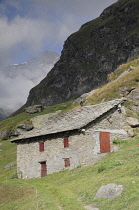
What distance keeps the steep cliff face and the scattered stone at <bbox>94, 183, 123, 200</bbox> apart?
14154 centimetres

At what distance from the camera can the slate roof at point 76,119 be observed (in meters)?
32.1

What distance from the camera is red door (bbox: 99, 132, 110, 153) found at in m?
30.7

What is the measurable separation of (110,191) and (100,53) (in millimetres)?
168492

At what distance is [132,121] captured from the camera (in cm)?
3431

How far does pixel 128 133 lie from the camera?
33250mm

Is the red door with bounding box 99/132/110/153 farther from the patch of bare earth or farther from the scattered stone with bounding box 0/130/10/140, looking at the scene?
the scattered stone with bounding box 0/130/10/140

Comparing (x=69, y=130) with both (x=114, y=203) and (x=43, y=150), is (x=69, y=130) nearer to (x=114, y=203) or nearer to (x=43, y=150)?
(x=43, y=150)

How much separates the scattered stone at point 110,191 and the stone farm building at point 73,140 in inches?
556

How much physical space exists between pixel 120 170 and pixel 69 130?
12763 millimetres

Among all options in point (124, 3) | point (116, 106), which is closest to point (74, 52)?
point (124, 3)

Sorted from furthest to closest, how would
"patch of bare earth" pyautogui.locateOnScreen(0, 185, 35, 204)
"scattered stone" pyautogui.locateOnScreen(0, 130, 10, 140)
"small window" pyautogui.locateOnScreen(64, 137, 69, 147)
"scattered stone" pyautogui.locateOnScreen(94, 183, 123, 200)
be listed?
"scattered stone" pyautogui.locateOnScreen(0, 130, 10, 140), "small window" pyautogui.locateOnScreen(64, 137, 69, 147), "patch of bare earth" pyautogui.locateOnScreen(0, 185, 35, 204), "scattered stone" pyautogui.locateOnScreen(94, 183, 123, 200)

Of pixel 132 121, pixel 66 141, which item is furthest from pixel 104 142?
pixel 132 121

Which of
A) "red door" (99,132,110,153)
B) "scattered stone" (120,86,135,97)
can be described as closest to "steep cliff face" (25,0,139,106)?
"scattered stone" (120,86,135,97)

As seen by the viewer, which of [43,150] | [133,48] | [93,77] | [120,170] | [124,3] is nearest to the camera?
[120,170]
